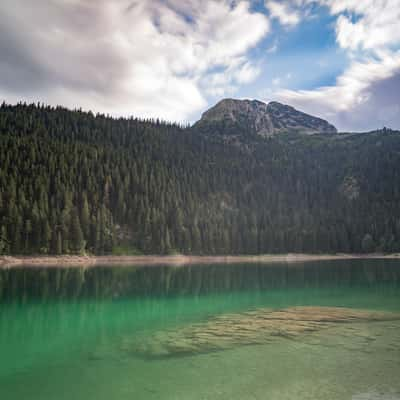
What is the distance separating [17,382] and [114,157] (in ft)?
535

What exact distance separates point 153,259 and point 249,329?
101m

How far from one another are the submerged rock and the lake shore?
74203 mm

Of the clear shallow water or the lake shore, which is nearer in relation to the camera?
the clear shallow water

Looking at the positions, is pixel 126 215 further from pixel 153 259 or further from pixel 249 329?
pixel 249 329

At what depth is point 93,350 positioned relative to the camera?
802 inches

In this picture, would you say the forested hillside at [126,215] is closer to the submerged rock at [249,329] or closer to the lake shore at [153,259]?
the lake shore at [153,259]

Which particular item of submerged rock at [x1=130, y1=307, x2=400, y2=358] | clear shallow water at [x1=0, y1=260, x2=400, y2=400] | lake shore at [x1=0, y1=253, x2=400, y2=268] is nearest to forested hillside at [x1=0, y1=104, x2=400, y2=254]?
lake shore at [x1=0, y1=253, x2=400, y2=268]

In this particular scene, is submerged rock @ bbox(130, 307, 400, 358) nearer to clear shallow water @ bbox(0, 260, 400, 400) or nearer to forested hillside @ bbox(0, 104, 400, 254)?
clear shallow water @ bbox(0, 260, 400, 400)

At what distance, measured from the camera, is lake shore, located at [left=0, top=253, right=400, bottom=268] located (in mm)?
96706

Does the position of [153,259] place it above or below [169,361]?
above

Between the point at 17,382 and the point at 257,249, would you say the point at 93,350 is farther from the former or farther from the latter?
the point at 257,249

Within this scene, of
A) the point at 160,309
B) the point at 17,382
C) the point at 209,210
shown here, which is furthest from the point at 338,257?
the point at 17,382

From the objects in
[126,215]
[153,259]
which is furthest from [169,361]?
[126,215]

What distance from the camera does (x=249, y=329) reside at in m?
25.8
